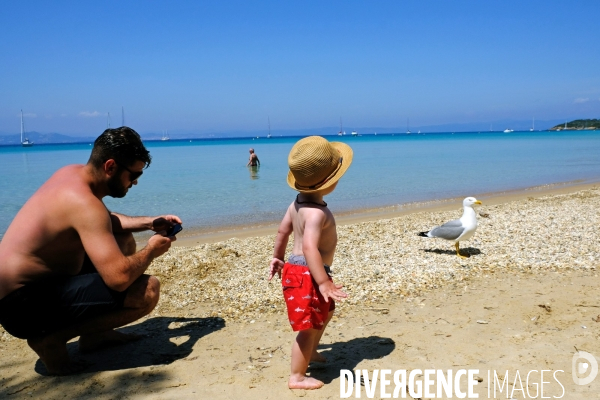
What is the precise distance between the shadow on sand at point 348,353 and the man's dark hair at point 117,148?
203cm

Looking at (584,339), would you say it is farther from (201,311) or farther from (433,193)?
(433,193)

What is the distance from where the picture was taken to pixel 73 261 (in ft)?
11.8

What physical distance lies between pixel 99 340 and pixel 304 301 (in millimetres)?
2046

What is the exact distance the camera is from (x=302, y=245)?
323 centimetres

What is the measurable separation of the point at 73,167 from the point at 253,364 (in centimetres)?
200

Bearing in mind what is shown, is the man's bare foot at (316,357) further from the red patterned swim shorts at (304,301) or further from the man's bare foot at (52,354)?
the man's bare foot at (52,354)

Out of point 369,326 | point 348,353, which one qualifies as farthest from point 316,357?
point 369,326

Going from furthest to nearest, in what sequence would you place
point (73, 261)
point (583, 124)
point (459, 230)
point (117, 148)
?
point (583, 124) → point (459, 230) → point (73, 261) → point (117, 148)

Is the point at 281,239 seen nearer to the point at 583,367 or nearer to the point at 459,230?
the point at 583,367

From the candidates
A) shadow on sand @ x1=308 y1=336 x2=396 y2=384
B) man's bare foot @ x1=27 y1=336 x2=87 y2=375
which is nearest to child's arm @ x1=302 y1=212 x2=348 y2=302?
shadow on sand @ x1=308 y1=336 x2=396 y2=384

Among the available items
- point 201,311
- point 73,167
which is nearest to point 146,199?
point 201,311

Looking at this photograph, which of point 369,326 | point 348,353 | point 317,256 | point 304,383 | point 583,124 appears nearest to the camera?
point 317,256

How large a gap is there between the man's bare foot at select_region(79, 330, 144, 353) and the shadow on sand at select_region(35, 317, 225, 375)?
0.04 m

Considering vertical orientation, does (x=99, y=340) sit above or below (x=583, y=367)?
below
